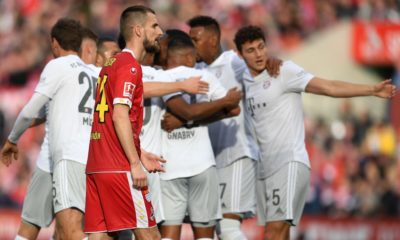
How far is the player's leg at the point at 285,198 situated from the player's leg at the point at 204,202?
2.63 ft

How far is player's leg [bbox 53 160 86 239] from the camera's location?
11.2 metres

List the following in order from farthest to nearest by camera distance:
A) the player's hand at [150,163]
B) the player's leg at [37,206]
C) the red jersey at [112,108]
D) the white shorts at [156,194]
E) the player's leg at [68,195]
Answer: the player's leg at [37,206] → the white shorts at [156,194] → the player's leg at [68,195] → the player's hand at [150,163] → the red jersey at [112,108]

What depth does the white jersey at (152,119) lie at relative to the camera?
1145 cm

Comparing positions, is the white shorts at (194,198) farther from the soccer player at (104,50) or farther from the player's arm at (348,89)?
the soccer player at (104,50)

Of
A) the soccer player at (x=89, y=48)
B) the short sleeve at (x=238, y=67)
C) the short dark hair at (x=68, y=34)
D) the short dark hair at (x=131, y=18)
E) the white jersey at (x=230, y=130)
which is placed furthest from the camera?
the short sleeve at (x=238, y=67)

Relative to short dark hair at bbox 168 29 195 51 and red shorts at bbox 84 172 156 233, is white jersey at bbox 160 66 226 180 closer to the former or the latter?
short dark hair at bbox 168 29 195 51

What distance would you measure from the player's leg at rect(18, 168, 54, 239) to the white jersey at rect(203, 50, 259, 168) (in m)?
2.17

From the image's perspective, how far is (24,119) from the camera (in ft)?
37.1

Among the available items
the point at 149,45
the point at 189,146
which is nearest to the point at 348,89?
the point at 189,146

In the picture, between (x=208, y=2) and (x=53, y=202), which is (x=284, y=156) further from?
(x=208, y=2)

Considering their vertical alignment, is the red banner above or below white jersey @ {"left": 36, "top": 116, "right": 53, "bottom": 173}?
above

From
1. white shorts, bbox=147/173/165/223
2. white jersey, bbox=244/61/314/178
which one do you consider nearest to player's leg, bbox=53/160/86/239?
white shorts, bbox=147/173/165/223

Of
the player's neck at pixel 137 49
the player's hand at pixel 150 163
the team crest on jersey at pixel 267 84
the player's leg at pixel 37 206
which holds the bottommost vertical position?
the player's leg at pixel 37 206

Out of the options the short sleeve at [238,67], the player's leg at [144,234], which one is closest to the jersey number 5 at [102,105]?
the player's leg at [144,234]
